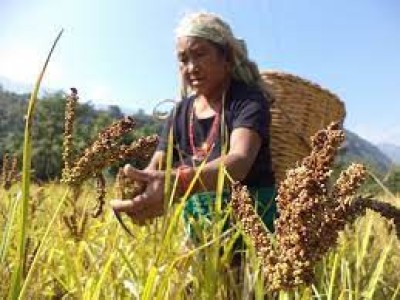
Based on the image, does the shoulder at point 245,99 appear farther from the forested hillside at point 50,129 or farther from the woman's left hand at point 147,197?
the forested hillside at point 50,129

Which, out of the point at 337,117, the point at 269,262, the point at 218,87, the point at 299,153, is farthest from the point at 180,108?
the point at 269,262

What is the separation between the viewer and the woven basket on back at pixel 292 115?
11.0 feet

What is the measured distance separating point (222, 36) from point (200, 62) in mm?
167

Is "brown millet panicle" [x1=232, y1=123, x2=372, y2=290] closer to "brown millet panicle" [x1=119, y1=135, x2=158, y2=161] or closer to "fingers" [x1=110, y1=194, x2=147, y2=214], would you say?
"brown millet panicle" [x1=119, y1=135, x2=158, y2=161]

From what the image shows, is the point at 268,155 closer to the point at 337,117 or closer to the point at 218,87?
the point at 218,87

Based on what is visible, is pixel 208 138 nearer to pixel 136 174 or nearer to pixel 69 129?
pixel 136 174

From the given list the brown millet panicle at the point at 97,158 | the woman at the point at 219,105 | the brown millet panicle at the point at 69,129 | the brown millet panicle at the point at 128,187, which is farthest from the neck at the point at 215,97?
the brown millet panicle at the point at 97,158

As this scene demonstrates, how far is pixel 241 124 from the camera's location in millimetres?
2646

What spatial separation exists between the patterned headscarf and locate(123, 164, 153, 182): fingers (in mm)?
1288

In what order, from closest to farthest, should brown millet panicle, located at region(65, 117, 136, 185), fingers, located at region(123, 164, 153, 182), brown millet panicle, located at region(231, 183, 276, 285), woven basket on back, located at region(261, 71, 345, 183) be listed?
brown millet panicle, located at region(231, 183, 276, 285) → brown millet panicle, located at region(65, 117, 136, 185) → fingers, located at region(123, 164, 153, 182) → woven basket on back, located at region(261, 71, 345, 183)

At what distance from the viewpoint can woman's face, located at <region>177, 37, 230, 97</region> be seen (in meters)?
2.80

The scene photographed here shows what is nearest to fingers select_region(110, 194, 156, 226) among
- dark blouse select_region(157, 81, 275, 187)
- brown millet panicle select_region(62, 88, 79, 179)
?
brown millet panicle select_region(62, 88, 79, 179)

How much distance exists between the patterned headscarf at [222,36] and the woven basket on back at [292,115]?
0.32 meters

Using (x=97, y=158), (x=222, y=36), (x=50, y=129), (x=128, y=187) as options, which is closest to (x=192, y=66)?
(x=222, y=36)
